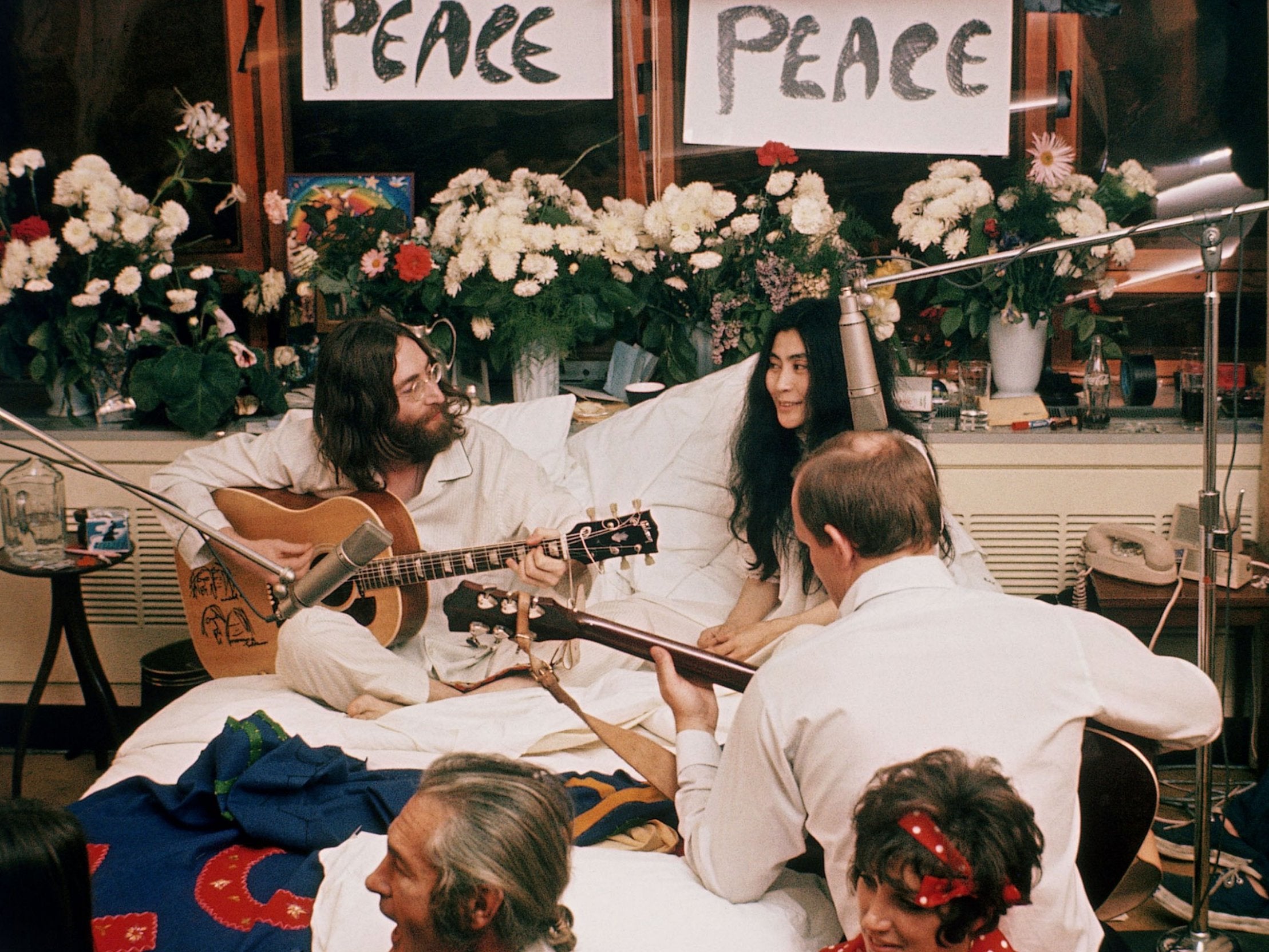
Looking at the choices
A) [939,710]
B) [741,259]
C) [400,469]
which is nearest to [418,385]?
[400,469]

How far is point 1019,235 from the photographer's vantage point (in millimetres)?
3408

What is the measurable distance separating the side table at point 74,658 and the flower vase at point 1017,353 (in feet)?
8.30

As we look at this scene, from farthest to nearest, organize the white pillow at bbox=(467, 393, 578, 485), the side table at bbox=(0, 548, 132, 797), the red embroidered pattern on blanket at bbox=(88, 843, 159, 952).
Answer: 1. the white pillow at bbox=(467, 393, 578, 485)
2. the side table at bbox=(0, 548, 132, 797)
3. the red embroidered pattern on blanket at bbox=(88, 843, 159, 952)

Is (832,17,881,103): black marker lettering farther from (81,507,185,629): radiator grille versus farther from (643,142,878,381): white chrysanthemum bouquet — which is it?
(81,507,185,629): radiator grille

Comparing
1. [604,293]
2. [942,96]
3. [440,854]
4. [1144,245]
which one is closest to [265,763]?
[440,854]

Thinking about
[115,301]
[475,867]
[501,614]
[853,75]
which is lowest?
[475,867]

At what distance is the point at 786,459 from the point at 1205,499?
1.02 meters

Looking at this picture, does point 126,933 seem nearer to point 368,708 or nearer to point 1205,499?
point 368,708

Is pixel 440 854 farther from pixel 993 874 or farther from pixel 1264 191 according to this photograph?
pixel 1264 191

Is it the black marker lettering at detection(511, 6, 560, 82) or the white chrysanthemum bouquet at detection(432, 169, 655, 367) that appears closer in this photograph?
the white chrysanthemum bouquet at detection(432, 169, 655, 367)

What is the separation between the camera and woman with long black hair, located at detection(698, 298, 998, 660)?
8.94 feet

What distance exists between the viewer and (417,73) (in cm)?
361

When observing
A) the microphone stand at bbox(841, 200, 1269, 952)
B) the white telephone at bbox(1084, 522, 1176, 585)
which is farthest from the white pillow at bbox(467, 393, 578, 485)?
the white telephone at bbox(1084, 522, 1176, 585)

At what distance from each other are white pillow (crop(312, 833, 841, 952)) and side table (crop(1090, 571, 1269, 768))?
65.4 inches
